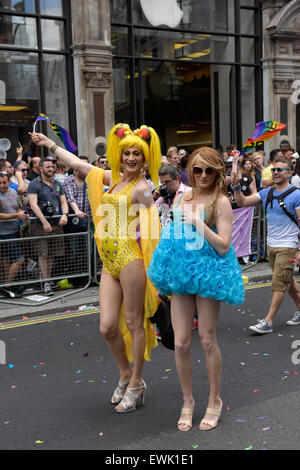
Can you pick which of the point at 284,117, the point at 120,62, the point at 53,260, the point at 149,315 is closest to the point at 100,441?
the point at 149,315

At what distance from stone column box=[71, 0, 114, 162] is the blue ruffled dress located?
10118 millimetres

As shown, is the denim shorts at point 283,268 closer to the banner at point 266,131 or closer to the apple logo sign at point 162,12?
the banner at point 266,131

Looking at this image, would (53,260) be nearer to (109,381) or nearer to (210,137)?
(109,381)

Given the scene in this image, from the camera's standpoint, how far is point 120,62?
556 inches

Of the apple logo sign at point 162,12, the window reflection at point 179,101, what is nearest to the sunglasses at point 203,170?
the window reflection at point 179,101

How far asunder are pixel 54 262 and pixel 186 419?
459cm

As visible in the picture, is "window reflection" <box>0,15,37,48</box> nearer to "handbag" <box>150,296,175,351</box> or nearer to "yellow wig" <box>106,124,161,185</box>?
"yellow wig" <box>106,124,161,185</box>

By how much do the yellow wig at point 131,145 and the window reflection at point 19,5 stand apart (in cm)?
996

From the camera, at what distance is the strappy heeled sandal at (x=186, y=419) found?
3611 millimetres

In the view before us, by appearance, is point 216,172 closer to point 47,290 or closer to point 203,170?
point 203,170

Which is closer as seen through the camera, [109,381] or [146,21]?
[109,381]
